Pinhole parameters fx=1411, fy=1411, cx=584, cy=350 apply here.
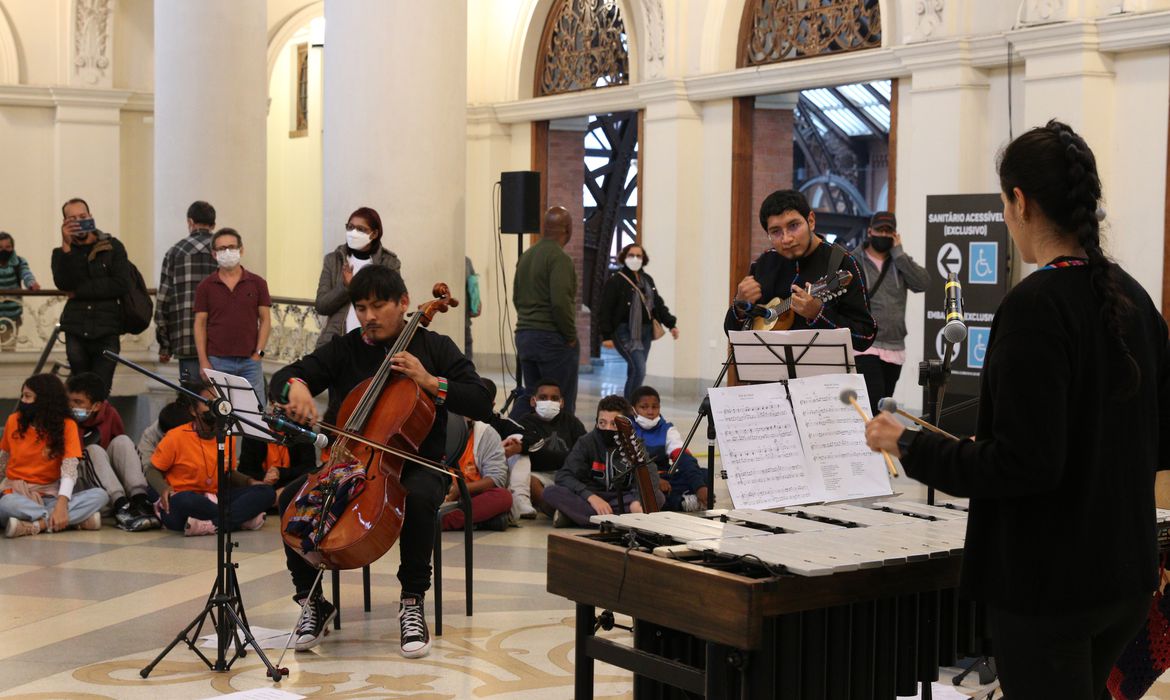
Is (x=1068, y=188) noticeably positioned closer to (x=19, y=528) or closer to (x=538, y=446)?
(x=538, y=446)

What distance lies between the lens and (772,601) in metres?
3.18

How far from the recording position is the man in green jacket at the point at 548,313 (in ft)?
31.1

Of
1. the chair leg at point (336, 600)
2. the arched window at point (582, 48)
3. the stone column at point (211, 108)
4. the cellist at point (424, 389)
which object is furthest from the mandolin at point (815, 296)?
the arched window at point (582, 48)

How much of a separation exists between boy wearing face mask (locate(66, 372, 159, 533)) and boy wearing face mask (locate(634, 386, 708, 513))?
281cm

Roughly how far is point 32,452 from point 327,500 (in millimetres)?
3386

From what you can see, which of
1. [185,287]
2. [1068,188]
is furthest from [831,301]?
[185,287]

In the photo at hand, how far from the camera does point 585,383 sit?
16641mm

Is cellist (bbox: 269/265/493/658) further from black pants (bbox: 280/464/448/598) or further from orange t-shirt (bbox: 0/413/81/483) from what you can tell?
orange t-shirt (bbox: 0/413/81/483)

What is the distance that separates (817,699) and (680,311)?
462 inches

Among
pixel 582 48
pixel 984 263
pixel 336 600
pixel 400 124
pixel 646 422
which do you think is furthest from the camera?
pixel 582 48

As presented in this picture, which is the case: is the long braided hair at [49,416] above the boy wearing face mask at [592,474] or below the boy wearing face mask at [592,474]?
above

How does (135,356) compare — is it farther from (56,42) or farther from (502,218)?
(56,42)

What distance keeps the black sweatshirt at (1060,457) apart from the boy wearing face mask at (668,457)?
16.2ft

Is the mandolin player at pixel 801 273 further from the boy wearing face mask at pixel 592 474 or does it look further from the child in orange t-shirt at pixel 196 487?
the child in orange t-shirt at pixel 196 487
